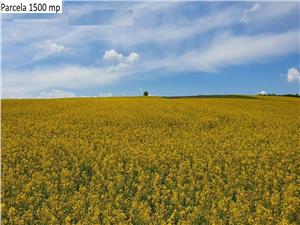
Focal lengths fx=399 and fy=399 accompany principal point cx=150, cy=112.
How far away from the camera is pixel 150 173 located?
11.6 metres

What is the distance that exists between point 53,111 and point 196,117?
372 inches

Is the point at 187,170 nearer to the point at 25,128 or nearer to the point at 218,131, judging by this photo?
the point at 218,131

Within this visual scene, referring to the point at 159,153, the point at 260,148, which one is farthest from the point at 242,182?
the point at 260,148

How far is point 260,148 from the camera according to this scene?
14773mm

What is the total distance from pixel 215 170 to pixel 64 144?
6.19 meters

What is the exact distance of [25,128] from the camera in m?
19.1

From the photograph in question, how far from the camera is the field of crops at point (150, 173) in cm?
859

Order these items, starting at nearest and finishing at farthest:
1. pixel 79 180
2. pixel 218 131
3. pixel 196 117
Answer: pixel 79 180 < pixel 218 131 < pixel 196 117

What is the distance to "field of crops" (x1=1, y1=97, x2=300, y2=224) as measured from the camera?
28.2 feet

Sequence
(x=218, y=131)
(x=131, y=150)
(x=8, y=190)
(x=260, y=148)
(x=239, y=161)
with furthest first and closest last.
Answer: (x=218, y=131)
(x=260, y=148)
(x=131, y=150)
(x=239, y=161)
(x=8, y=190)

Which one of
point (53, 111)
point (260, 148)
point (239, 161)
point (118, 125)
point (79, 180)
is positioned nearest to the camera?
point (79, 180)

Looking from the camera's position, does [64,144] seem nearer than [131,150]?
No

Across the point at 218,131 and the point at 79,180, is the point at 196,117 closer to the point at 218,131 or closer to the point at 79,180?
the point at 218,131

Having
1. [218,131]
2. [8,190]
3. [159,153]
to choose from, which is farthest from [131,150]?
[218,131]
